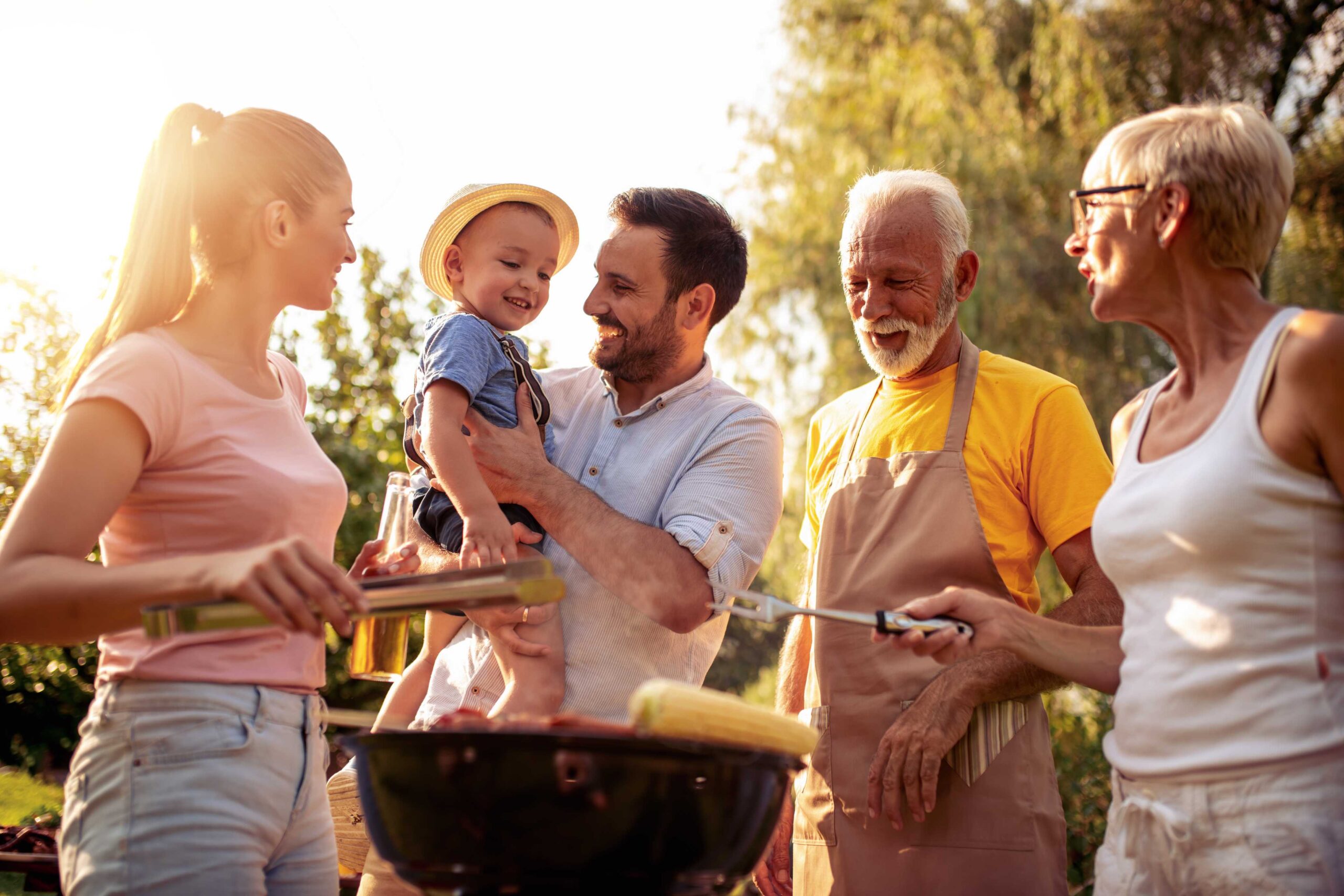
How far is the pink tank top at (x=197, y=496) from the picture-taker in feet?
6.47

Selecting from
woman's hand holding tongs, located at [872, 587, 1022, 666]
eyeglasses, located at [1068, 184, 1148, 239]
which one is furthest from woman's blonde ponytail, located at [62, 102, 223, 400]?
eyeglasses, located at [1068, 184, 1148, 239]

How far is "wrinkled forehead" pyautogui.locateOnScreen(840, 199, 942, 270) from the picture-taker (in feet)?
10.6

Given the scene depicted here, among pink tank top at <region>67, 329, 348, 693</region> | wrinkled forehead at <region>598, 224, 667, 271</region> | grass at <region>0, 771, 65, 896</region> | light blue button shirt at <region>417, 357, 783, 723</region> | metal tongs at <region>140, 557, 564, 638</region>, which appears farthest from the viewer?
grass at <region>0, 771, 65, 896</region>

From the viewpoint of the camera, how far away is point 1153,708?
6.72ft

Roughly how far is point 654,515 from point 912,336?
0.86m

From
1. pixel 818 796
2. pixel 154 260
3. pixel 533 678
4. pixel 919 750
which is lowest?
pixel 818 796

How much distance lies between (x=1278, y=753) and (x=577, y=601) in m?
1.60

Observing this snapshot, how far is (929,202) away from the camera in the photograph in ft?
10.7

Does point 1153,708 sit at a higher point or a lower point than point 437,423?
lower

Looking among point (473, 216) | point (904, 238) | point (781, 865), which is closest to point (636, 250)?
point (473, 216)

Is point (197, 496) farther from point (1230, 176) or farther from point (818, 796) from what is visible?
point (1230, 176)

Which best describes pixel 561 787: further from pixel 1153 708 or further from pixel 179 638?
pixel 1153 708

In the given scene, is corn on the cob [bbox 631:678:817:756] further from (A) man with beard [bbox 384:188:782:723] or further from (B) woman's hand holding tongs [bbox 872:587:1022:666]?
(A) man with beard [bbox 384:188:782:723]

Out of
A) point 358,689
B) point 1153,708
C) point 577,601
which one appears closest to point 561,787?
point 1153,708
